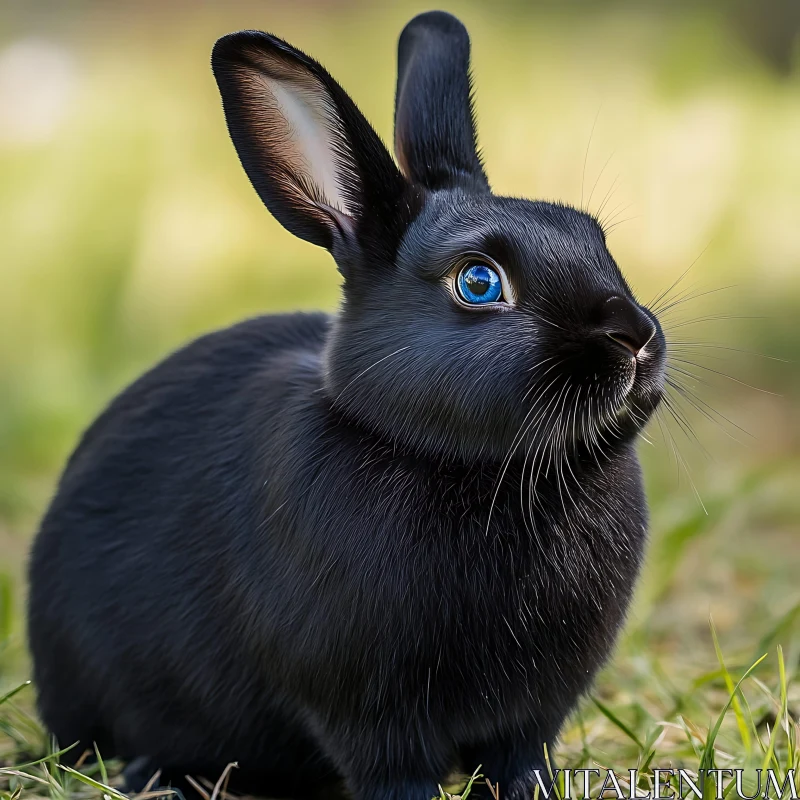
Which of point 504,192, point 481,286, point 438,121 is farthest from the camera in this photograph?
point 504,192

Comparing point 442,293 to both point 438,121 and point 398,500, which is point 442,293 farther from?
point 438,121

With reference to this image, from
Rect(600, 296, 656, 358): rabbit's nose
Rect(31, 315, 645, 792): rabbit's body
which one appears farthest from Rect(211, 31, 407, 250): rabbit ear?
Rect(600, 296, 656, 358): rabbit's nose

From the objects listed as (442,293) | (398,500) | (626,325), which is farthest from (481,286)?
(398,500)

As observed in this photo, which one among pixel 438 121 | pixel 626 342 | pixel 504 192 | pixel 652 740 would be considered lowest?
pixel 652 740

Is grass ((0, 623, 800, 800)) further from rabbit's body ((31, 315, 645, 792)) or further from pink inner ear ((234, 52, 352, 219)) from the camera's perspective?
pink inner ear ((234, 52, 352, 219))

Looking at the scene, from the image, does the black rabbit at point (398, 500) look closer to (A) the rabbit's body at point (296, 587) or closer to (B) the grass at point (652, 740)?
(A) the rabbit's body at point (296, 587)

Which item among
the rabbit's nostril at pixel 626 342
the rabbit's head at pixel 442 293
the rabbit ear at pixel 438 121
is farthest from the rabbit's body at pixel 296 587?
the rabbit ear at pixel 438 121

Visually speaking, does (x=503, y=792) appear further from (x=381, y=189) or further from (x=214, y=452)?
(x=381, y=189)
